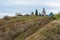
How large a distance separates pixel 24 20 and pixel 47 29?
1627cm

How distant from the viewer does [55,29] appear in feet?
90.8

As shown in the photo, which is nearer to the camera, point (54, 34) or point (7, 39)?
point (54, 34)

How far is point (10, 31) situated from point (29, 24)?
10.4 feet

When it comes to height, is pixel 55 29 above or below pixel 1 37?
above

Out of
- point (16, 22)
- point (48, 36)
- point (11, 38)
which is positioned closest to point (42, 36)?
point (48, 36)

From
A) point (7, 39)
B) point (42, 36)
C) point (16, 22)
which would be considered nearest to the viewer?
point (42, 36)

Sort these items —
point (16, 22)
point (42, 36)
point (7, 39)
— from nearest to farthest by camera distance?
point (42, 36) < point (7, 39) < point (16, 22)

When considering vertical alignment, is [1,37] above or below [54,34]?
below

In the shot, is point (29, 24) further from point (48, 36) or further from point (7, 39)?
point (48, 36)

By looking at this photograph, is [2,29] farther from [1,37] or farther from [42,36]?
[42,36]

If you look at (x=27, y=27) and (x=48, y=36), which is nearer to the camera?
(x=48, y=36)

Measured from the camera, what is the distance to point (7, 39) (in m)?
39.2

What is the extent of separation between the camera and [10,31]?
40.2m


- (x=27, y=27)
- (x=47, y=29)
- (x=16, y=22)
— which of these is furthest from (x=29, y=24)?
(x=47, y=29)
